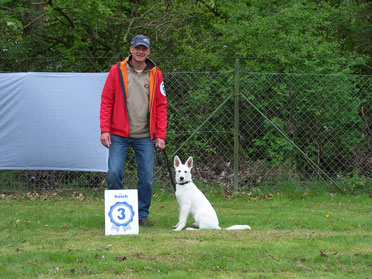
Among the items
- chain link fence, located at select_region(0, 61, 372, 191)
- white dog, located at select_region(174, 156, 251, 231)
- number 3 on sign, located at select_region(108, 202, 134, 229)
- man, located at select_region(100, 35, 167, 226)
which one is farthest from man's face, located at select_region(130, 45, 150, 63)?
chain link fence, located at select_region(0, 61, 372, 191)

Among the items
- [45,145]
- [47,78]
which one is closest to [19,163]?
[45,145]

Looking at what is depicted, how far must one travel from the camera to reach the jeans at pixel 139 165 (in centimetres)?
614

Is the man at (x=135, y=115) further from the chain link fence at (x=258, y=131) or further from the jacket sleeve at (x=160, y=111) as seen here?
the chain link fence at (x=258, y=131)

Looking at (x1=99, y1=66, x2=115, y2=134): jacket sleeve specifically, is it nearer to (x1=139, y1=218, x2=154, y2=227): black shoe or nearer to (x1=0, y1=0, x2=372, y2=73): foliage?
(x1=139, y1=218, x2=154, y2=227): black shoe

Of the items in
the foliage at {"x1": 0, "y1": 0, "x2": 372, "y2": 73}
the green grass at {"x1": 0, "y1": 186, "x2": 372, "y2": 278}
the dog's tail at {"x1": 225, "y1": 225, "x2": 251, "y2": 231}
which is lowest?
the green grass at {"x1": 0, "y1": 186, "x2": 372, "y2": 278}

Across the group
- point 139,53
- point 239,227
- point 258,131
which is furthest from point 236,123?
point 239,227

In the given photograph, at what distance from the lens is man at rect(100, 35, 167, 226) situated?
6137 millimetres

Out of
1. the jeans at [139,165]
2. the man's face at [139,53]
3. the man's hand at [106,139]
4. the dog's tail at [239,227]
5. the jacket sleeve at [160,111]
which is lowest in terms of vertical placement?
the dog's tail at [239,227]

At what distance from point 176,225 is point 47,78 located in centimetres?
358

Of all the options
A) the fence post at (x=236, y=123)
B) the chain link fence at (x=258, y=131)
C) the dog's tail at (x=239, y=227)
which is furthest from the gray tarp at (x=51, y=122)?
the dog's tail at (x=239, y=227)

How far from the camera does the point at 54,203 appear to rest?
26.9 ft

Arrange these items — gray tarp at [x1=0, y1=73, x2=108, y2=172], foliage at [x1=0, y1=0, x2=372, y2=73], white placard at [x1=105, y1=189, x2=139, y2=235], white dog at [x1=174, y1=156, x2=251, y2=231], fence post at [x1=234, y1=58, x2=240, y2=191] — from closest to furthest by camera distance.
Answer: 1. white placard at [x1=105, y1=189, x2=139, y2=235]
2. white dog at [x1=174, y1=156, x2=251, y2=231]
3. gray tarp at [x1=0, y1=73, x2=108, y2=172]
4. fence post at [x1=234, y1=58, x2=240, y2=191]
5. foliage at [x1=0, y1=0, x2=372, y2=73]

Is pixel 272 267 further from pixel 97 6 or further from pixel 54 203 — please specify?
pixel 97 6

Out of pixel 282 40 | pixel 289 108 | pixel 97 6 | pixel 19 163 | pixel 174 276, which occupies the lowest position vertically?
pixel 174 276
